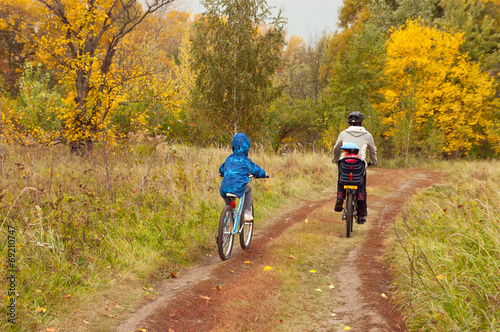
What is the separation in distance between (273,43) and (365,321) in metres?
17.4

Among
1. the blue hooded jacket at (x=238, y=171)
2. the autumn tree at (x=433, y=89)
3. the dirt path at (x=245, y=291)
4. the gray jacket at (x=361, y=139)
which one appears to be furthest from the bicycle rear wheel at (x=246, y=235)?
the autumn tree at (x=433, y=89)

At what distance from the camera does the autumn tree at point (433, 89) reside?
94.3 feet

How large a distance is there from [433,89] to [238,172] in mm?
29410

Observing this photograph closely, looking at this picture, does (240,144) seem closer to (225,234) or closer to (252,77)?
(225,234)

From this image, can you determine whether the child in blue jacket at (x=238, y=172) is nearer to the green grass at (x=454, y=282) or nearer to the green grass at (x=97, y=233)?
the green grass at (x=97, y=233)

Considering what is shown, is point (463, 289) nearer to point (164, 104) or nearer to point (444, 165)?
point (164, 104)

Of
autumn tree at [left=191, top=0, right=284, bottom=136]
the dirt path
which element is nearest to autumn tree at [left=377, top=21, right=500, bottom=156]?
autumn tree at [left=191, top=0, right=284, bottom=136]

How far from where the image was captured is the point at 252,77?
19328 mm

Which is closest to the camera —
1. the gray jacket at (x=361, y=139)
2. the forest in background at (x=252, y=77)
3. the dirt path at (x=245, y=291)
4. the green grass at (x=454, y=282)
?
the green grass at (x=454, y=282)

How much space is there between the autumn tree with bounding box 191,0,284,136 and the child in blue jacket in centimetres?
1293

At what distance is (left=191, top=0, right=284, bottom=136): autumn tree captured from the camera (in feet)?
62.2

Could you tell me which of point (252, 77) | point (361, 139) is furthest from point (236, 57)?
point (361, 139)

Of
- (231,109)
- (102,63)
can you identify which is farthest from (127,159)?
(231,109)

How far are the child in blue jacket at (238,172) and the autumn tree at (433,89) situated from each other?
2438 cm
